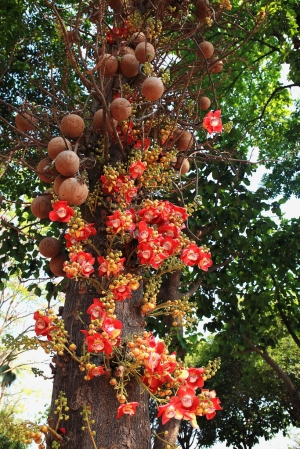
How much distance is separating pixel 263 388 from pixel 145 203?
10457mm

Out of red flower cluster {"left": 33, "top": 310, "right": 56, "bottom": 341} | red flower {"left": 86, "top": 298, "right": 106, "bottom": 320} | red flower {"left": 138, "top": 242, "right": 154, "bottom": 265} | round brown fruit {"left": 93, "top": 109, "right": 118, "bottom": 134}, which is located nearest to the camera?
red flower {"left": 86, "top": 298, "right": 106, "bottom": 320}

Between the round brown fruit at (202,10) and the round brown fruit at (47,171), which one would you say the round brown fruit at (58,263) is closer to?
the round brown fruit at (47,171)

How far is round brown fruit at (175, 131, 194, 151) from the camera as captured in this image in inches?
104

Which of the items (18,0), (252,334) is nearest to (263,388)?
(252,334)

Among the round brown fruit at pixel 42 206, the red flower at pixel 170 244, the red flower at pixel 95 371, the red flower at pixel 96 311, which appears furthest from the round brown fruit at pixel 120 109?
the red flower at pixel 95 371

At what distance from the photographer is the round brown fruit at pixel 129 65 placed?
243 cm

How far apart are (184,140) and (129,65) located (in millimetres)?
537

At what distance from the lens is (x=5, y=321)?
1377 centimetres

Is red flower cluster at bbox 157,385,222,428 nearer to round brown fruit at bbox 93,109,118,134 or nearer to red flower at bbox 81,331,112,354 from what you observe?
red flower at bbox 81,331,112,354

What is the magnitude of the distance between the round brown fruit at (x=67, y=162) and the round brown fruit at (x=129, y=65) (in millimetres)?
815

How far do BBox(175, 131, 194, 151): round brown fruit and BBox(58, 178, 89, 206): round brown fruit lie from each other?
94 centimetres

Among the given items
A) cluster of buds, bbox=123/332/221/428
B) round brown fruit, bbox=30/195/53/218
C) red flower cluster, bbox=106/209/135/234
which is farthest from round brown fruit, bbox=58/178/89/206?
cluster of buds, bbox=123/332/221/428

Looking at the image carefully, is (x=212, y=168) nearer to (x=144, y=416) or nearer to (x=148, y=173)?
(x=148, y=173)

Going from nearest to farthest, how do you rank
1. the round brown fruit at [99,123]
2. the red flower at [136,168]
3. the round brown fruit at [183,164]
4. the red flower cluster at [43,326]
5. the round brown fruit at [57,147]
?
the red flower cluster at [43,326], the round brown fruit at [57,147], the red flower at [136,168], the round brown fruit at [99,123], the round brown fruit at [183,164]
